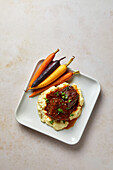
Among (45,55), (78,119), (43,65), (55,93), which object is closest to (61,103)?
(55,93)

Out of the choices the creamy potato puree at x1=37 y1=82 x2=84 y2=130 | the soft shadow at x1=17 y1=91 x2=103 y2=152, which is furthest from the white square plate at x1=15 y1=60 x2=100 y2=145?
the soft shadow at x1=17 y1=91 x2=103 y2=152

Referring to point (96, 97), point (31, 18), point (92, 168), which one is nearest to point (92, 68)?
→ point (96, 97)

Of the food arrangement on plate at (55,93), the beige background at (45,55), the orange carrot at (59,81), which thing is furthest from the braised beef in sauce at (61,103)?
the beige background at (45,55)

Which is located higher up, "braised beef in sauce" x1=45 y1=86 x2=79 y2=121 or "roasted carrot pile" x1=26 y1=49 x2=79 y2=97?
"roasted carrot pile" x1=26 y1=49 x2=79 y2=97

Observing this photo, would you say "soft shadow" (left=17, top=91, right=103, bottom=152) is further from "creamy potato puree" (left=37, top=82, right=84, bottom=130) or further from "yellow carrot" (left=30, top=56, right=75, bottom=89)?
"yellow carrot" (left=30, top=56, right=75, bottom=89)

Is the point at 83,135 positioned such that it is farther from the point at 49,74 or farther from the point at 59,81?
the point at 49,74

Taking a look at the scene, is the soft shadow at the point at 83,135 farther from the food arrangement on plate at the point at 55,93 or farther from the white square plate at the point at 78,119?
the food arrangement on plate at the point at 55,93

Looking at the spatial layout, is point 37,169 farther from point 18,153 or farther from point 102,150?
point 102,150
